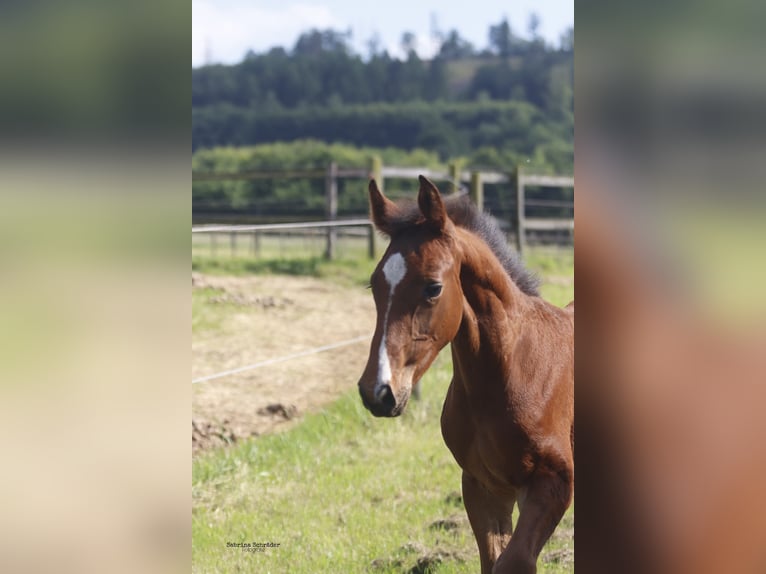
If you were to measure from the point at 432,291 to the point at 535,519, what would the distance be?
0.76m

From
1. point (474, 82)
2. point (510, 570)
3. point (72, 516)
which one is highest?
point (474, 82)

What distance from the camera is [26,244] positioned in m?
1.21

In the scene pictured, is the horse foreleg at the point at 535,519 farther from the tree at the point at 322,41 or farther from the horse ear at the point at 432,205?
the tree at the point at 322,41

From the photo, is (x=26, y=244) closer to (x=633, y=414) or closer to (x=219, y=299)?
(x=633, y=414)

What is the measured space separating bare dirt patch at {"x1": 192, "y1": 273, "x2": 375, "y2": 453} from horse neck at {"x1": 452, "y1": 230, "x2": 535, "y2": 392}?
9.12ft

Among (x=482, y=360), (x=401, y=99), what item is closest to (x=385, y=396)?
(x=482, y=360)

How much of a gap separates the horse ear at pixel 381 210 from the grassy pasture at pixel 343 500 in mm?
1514

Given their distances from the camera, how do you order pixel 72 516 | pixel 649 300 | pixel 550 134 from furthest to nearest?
pixel 550 134
pixel 72 516
pixel 649 300

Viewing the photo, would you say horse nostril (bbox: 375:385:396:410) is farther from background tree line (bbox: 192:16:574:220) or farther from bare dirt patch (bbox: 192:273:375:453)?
background tree line (bbox: 192:16:574:220)

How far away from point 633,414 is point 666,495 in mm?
95

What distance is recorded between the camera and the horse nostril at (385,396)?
230 cm

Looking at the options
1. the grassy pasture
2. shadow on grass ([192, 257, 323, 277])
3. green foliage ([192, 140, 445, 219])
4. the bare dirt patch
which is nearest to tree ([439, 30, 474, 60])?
green foliage ([192, 140, 445, 219])

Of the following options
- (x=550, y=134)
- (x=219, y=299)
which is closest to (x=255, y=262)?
(x=219, y=299)

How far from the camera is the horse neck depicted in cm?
264
